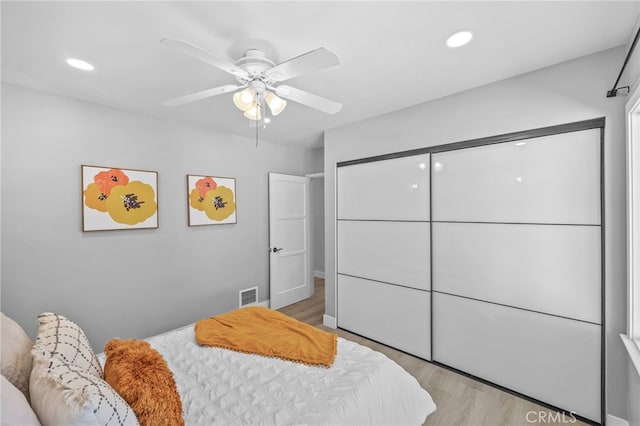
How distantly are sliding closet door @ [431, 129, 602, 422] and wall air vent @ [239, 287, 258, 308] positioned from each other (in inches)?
93.4

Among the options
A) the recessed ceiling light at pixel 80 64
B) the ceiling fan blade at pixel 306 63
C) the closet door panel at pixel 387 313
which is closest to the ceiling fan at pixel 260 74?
the ceiling fan blade at pixel 306 63

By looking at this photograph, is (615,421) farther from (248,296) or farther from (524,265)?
(248,296)

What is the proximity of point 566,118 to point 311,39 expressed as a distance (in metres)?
1.86

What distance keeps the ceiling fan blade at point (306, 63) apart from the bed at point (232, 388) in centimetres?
155

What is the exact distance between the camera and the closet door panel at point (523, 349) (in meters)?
1.91

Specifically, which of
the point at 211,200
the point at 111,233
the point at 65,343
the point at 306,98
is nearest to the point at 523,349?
the point at 306,98

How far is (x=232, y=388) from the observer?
1.51 metres

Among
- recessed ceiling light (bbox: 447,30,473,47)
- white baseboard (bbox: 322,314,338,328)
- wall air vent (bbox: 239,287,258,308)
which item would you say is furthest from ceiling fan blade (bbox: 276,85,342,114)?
wall air vent (bbox: 239,287,258,308)

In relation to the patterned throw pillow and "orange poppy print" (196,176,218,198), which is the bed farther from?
"orange poppy print" (196,176,218,198)

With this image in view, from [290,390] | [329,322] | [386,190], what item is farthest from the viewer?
[329,322]

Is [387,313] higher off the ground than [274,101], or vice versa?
[274,101]

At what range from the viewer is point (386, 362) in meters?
1.77

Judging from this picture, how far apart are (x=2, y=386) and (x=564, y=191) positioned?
2989 millimetres

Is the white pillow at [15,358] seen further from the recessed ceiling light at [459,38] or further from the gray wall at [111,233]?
the recessed ceiling light at [459,38]
